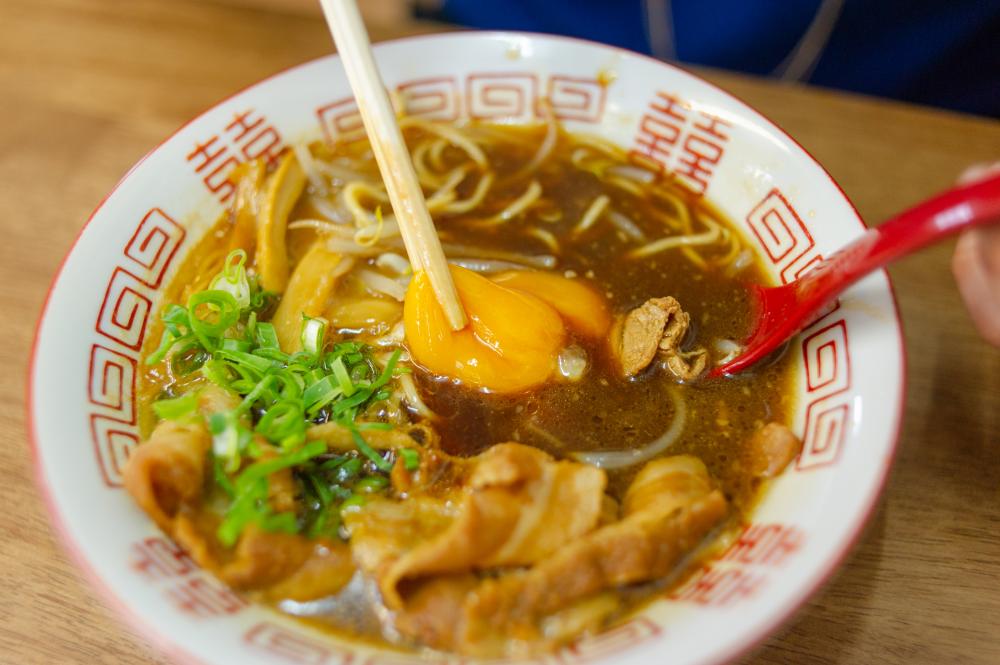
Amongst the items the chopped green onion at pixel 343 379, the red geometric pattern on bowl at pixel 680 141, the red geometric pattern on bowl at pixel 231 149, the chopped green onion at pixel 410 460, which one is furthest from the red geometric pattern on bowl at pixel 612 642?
the red geometric pattern on bowl at pixel 231 149

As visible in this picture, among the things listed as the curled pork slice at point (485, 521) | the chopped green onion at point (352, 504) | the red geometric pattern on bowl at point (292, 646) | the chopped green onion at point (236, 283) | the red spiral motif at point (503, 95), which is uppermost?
the red spiral motif at point (503, 95)

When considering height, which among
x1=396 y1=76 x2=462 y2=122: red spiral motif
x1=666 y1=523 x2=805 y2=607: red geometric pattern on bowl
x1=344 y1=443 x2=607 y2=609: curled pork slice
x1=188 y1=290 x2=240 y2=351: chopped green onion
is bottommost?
x1=666 y1=523 x2=805 y2=607: red geometric pattern on bowl

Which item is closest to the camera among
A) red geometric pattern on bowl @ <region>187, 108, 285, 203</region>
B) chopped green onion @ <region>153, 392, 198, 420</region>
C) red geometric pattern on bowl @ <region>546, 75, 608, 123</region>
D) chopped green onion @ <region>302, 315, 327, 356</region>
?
chopped green onion @ <region>153, 392, 198, 420</region>

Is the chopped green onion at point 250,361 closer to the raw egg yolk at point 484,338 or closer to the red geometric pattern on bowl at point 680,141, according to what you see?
the raw egg yolk at point 484,338

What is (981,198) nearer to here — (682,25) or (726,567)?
(726,567)

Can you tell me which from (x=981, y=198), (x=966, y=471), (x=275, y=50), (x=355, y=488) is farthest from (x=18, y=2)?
(x=966, y=471)

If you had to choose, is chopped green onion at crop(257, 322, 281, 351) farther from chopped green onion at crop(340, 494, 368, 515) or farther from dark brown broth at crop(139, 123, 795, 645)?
chopped green onion at crop(340, 494, 368, 515)

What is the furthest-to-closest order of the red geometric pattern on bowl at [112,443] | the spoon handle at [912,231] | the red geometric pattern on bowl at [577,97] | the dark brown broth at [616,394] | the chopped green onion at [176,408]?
the red geometric pattern on bowl at [577,97]
the dark brown broth at [616,394]
the chopped green onion at [176,408]
the red geometric pattern on bowl at [112,443]
the spoon handle at [912,231]

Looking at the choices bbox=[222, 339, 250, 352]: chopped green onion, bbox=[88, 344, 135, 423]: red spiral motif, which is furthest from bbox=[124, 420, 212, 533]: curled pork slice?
bbox=[222, 339, 250, 352]: chopped green onion
